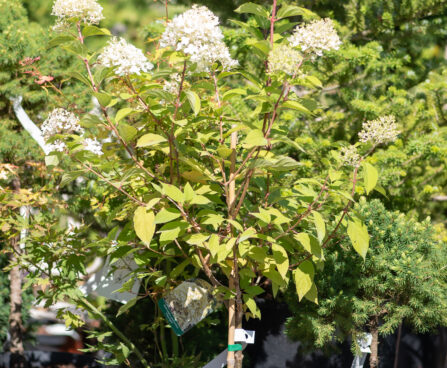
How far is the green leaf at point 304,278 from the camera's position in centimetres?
143

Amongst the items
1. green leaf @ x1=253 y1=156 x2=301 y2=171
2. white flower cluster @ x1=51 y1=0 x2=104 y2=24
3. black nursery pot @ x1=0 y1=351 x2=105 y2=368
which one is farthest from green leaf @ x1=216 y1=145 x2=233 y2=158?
black nursery pot @ x1=0 y1=351 x2=105 y2=368

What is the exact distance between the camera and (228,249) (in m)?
1.32

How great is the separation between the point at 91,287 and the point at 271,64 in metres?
1.77

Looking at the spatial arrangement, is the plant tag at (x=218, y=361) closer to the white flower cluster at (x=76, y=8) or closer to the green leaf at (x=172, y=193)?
the green leaf at (x=172, y=193)

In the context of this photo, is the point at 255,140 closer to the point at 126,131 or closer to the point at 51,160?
the point at 126,131

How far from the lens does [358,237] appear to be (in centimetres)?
134

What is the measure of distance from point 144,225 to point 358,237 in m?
0.61

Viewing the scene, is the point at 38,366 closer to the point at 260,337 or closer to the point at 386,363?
the point at 260,337

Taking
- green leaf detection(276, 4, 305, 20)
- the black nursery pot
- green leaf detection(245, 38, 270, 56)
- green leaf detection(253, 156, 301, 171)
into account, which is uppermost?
green leaf detection(276, 4, 305, 20)

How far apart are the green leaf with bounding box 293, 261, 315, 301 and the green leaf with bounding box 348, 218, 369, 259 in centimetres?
18

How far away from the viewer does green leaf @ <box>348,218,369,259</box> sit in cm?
132

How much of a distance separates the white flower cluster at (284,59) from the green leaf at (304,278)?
Answer: 61 centimetres

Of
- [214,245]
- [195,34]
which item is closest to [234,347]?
[214,245]

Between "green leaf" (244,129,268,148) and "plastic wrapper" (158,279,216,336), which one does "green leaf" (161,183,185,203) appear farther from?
"plastic wrapper" (158,279,216,336)
